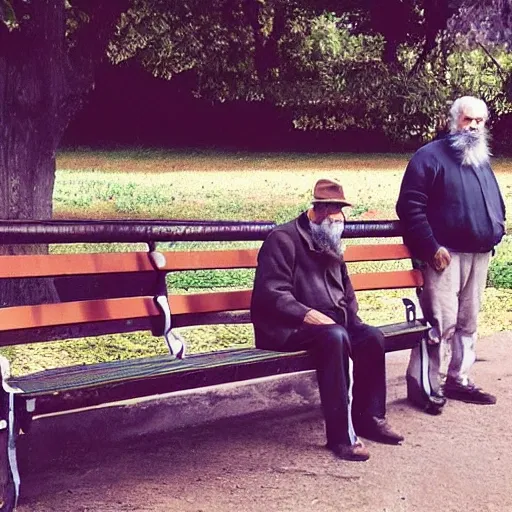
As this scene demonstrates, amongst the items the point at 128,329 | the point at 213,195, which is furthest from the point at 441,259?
the point at 213,195

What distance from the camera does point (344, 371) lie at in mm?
5410

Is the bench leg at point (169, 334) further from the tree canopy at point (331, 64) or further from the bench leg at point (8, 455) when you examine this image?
the tree canopy at point (331, 64)

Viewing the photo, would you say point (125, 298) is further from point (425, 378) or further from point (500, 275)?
point (500, 275)

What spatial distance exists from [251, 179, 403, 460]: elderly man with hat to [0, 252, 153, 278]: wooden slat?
60 centimetres

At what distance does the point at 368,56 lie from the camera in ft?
104

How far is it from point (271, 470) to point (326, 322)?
2.34 ft

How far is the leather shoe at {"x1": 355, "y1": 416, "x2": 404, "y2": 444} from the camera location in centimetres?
570

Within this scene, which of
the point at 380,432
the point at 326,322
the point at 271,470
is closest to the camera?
the point at 271,470

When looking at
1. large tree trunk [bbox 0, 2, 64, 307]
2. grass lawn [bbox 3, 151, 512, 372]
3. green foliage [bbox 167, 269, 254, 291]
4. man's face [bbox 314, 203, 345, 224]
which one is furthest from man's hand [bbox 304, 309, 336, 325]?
green foliage [bbox 167, 269, 254, 291]

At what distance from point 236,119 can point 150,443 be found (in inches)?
1193

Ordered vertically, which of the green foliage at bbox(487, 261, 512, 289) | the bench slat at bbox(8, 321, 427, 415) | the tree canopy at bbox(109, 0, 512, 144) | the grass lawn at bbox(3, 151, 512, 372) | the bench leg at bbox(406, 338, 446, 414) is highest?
the tree canopy at bbox(109, 0, 512, 144)

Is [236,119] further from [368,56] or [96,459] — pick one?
[96,459]

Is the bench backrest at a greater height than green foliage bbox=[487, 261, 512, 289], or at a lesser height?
greater

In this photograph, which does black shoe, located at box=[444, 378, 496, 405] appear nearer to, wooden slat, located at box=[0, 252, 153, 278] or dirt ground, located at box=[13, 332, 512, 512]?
dirt ground, located at box=[13, 332, 512, 512]
